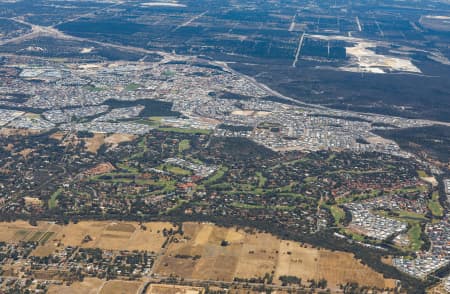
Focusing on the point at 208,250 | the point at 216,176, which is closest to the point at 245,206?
the point at 216,176

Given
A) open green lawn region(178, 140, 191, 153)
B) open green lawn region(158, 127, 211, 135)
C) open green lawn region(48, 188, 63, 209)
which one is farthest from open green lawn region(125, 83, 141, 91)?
open green lawn region(48, 188, 63, 209)

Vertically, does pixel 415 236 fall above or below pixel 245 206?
above

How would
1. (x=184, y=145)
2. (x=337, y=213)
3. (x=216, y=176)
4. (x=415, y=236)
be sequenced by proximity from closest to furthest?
(x=415, y=236) → (x=337, y=213) → (x=216, y=176) → (x=184, y=145)

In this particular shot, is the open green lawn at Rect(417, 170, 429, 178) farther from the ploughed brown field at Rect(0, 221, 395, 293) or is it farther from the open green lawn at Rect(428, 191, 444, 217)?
the ploughed brown field at Rect(0, 221, 395, 293)

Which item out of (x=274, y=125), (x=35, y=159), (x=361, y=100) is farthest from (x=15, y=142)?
(x=361, y=100)

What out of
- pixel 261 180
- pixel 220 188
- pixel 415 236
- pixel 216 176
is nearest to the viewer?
pixel 415 236

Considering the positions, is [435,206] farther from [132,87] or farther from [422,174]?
[132,87]

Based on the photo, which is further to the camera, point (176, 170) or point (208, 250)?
point (176, 170)

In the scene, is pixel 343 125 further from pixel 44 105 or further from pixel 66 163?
pixel 44 105
